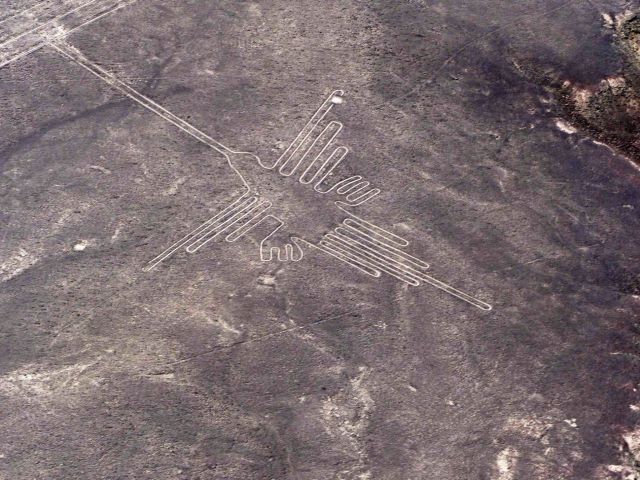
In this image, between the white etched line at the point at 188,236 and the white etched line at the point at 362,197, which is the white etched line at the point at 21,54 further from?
the white etched line at the point at 362,197

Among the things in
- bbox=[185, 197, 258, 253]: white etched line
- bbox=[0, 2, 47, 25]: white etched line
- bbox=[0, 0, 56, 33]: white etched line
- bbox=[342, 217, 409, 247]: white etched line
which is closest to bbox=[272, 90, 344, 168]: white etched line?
bbox=[185, 197, 258, 253]: white etched line

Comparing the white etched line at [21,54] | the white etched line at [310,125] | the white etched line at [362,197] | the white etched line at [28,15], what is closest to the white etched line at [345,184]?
the white etched line at [362,197]

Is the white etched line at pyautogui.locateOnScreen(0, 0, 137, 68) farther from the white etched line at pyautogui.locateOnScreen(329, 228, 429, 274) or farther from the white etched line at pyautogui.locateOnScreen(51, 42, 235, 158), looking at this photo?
the white etched line at pyautogui.locateOnScreen(329, 228, 429, 274)

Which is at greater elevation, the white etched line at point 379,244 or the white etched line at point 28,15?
the white etched line at point 379,244

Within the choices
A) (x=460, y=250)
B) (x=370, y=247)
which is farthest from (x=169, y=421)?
(x=460, y=250)

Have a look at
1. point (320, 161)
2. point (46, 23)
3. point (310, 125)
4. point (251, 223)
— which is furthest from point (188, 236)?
point (46, 23)

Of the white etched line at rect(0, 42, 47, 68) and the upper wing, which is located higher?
the upper wing

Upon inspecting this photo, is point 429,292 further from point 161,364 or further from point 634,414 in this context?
point 161,364
